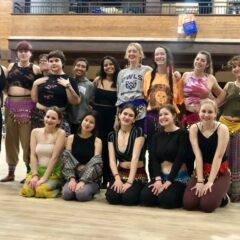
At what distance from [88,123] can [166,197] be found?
1.13 m

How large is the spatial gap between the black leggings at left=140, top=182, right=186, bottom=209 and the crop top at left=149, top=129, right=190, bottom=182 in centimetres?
11

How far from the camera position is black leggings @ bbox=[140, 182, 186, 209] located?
14.5 feet

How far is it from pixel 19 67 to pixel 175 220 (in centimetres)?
265

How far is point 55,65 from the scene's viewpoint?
512 cm

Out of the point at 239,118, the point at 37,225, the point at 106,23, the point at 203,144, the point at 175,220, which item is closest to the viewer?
the point at 37,225

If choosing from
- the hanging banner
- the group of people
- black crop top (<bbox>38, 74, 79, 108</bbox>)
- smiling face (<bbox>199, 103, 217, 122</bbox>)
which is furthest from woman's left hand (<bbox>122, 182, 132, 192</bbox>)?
the hanging banner

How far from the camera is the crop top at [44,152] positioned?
495cm

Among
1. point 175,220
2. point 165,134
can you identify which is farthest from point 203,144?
point 175,220

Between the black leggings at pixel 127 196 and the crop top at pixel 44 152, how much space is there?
82 centimetres

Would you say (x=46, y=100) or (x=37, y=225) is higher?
(x=46, y=100)

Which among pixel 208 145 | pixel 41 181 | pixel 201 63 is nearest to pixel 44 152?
pixel 41 181

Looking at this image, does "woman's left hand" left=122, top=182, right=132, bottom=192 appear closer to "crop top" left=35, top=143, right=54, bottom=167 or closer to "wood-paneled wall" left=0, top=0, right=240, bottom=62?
"crop top" left=35, top=143, right=54, bottom=167

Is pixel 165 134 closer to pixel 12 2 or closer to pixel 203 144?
pixel 203 144

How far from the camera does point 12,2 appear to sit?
15891mm
